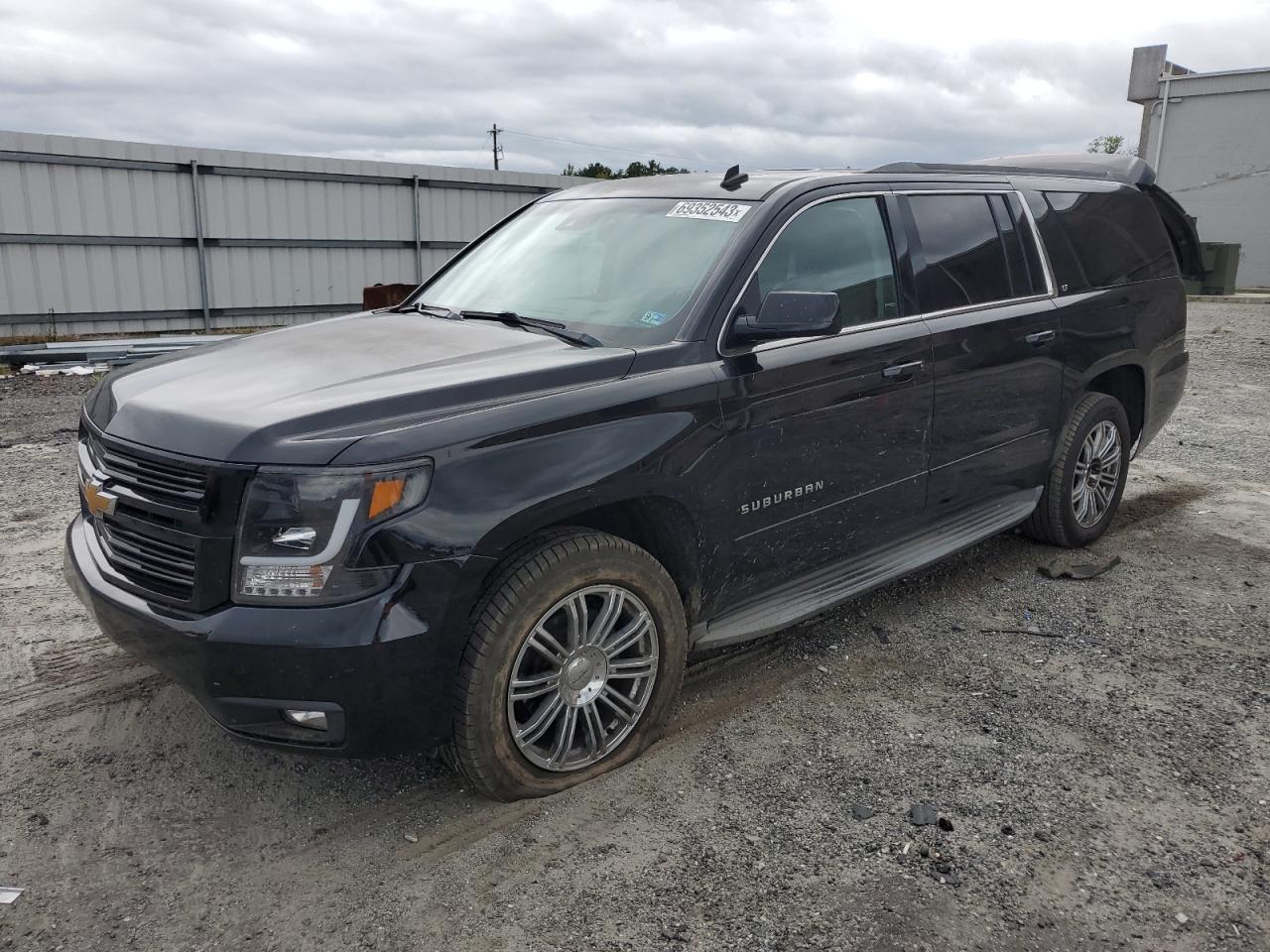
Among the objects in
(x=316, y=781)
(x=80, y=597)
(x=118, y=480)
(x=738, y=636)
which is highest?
(x=118, y=480)

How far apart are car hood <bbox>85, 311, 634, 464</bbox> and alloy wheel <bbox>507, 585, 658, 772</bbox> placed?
2.28 ft

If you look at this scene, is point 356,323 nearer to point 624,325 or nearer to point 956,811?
point 624,325

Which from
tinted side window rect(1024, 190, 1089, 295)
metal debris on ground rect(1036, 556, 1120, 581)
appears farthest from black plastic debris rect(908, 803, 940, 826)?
tinted side window rect(1024, 190, 1089, 295)

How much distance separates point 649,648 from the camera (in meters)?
3.25

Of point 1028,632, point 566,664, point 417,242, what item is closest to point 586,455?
point 566,664

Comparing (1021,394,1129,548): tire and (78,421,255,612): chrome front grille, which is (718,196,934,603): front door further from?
(78,421,255,612): chrome front grille

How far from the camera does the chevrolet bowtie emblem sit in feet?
9.75

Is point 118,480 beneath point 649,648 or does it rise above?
above

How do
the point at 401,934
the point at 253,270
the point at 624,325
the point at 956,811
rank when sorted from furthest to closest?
1. the point at 253,270
2. the point at 624,325
3. the point at 956,811
4. the point at 401,934

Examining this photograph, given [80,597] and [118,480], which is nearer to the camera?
[118,480]

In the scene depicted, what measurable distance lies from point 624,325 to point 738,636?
46.2 inches

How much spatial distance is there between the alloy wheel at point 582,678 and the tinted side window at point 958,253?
2.00 meters

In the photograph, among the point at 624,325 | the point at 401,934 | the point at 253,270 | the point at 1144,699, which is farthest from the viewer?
the point at 253,270

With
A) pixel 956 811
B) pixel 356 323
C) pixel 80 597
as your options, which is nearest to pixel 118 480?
pixel 80 597
